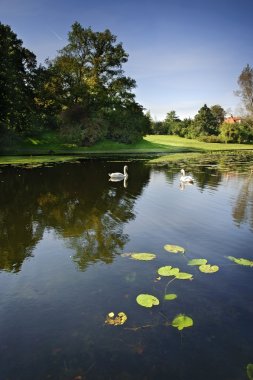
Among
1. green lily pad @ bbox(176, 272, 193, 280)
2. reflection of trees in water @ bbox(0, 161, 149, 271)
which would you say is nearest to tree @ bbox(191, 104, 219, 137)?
reflection of trees in water @ bbox(0, 161, 149, 271)

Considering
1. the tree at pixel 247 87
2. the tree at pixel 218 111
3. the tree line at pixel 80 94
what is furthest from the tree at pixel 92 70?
the tree at pixel 218 111

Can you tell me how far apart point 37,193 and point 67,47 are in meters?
43.7

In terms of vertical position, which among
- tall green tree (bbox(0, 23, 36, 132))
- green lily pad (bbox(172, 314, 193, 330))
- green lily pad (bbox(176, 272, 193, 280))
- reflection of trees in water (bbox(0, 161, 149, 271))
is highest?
tall green tree (bbox(0, 23, 36, 132))

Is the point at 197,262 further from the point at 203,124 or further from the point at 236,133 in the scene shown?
the point at 203,124

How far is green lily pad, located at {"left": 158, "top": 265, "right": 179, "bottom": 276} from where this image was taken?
688cm

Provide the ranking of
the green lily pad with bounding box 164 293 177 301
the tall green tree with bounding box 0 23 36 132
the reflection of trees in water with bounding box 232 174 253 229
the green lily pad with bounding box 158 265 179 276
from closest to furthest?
1. the green lily pad with bounding box 164 293 177 301
2. the green lily pad with bounding box 158 265 179 276
3. the reflection of trees in water with bounding box 232 174 253 229
4. the tall green tree with bounding box 0 23 36 132

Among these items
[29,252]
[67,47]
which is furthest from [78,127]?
[29,252]

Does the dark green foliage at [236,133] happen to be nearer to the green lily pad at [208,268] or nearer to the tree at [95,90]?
the tree at [95,90]

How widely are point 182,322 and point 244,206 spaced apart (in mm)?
9392

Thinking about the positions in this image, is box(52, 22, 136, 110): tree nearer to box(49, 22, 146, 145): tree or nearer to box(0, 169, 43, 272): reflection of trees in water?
box(49, 22, 146, 145): tree

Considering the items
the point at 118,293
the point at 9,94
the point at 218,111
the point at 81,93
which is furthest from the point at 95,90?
the point at 218,111

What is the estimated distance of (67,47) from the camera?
52438 millimetres

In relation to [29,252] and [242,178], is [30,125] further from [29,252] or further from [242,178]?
[29,252]

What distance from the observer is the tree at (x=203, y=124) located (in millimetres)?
84863
